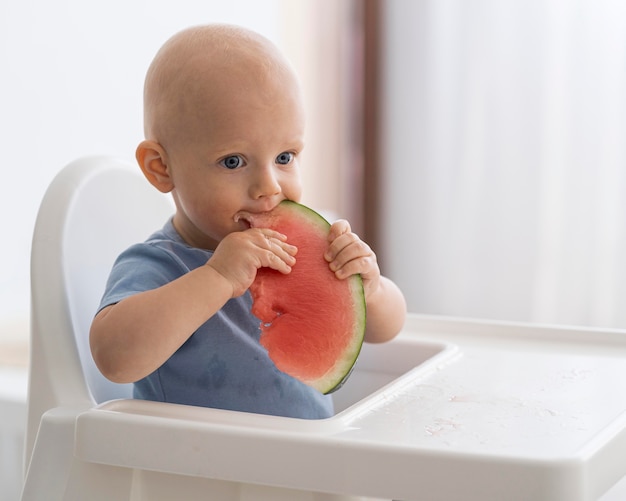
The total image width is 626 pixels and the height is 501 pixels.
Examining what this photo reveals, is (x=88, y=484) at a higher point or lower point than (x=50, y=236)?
lower

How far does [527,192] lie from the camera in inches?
109

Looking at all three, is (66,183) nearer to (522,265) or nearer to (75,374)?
(75,374)

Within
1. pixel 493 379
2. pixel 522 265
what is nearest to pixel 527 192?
pixel 522 265

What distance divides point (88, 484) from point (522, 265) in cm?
218

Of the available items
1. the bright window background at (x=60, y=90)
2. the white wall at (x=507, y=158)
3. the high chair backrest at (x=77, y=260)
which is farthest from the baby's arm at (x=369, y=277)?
the white wall at (x=507, y=158)

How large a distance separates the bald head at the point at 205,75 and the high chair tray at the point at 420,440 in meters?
0.30

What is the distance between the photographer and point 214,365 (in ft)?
3.09

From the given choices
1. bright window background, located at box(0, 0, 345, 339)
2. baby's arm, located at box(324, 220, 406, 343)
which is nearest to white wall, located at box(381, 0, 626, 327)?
bright window background, located at box(0, 0, 345, 339)

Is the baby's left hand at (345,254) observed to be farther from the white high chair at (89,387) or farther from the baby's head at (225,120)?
the white high chair at (89,387)

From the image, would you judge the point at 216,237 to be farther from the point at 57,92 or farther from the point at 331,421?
the point at 57,92

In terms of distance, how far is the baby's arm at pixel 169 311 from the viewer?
2.68 feet

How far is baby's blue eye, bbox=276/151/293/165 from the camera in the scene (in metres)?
0.93

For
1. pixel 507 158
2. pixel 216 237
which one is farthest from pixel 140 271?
pixel 507 158

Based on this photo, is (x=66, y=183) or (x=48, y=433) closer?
(x=48, y=433)
